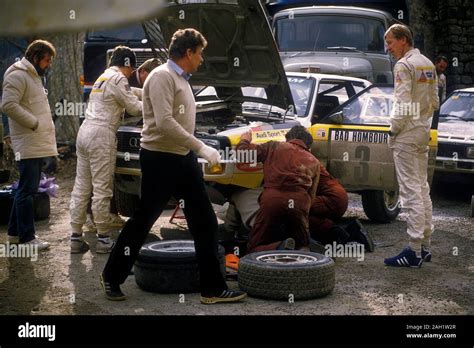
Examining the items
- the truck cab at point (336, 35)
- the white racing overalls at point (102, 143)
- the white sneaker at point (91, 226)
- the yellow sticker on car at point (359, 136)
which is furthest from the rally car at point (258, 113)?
the truck cab at point (336, 35)

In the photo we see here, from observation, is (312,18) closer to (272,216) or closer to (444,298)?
(272,216)

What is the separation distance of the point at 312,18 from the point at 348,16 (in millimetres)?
636

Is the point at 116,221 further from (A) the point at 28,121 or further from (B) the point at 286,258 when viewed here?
(B) the point at 286,258

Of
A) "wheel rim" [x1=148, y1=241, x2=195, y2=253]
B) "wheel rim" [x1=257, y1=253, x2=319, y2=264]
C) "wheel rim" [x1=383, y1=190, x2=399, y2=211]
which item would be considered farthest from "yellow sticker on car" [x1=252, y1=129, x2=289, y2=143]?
"wheel rim" [x1=383, y1=190, x2=399, y2=211]

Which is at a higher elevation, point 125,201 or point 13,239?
point 125,201

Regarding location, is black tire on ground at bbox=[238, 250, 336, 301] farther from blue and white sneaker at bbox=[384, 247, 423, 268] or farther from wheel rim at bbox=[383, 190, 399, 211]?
wheel rim at bbox=[383, 190, 399, 211]

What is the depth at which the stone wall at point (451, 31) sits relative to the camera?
18141mm

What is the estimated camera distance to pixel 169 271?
16.1 ft

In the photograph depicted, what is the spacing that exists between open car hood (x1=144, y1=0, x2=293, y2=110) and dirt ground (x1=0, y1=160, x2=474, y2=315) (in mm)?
1792

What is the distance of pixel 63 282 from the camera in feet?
17.5

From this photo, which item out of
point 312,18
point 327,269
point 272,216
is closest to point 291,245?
point 272,216

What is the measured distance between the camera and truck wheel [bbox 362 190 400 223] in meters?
7.84

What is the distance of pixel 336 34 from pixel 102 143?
666cm

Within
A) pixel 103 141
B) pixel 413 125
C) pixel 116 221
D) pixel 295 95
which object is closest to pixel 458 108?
pixel 295 95
